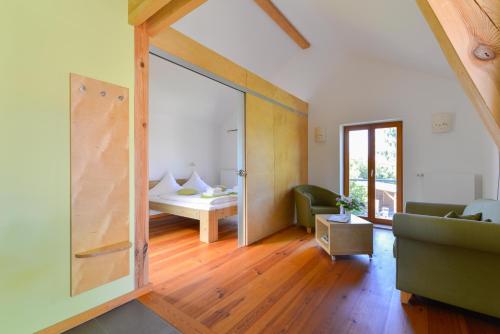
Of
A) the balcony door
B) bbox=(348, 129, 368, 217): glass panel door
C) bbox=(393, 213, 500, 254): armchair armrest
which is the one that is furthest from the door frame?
bbox=(348, 129, 368, 217): glass panel door

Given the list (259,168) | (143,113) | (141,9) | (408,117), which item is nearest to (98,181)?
(143,113)

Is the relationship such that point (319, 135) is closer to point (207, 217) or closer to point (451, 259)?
point (207, 217)

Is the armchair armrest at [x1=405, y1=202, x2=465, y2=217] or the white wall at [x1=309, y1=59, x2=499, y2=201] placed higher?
the white wall at [x1=309, y1=59, x2=499, y2=201]

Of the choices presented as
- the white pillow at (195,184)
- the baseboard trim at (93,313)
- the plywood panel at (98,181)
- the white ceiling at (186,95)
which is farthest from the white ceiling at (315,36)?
the baseboard trim at (93,313)

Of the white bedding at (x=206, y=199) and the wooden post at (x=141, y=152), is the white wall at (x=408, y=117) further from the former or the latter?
the wooden post at (x=141, y=152)

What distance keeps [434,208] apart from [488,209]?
0.61m

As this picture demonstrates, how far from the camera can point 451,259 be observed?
1.62m

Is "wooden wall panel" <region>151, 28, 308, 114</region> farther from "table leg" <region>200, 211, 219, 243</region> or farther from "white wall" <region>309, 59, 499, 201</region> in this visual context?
"table leg" <region>200, 211, 219, 243</region>

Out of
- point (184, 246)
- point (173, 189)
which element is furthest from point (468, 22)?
point (173, 189)

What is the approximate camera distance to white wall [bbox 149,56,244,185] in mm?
4488

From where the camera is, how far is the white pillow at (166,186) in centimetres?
466

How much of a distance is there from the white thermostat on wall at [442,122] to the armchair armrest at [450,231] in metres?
2.75

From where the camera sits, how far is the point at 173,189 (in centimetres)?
485

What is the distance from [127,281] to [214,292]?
2.48ft
